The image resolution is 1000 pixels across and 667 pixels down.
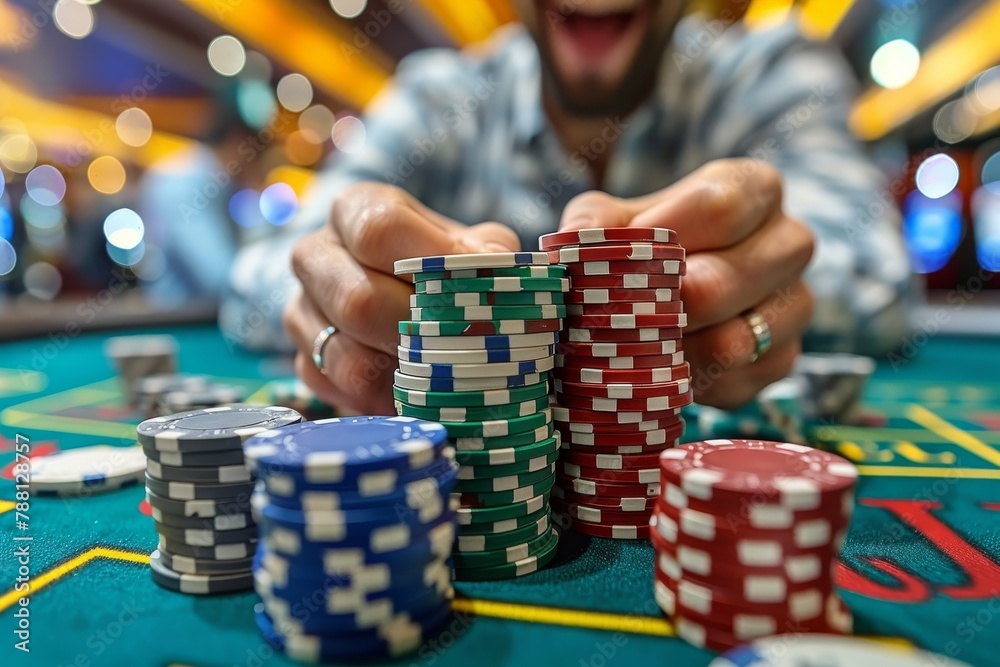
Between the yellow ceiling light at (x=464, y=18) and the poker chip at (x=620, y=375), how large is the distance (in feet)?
27.4

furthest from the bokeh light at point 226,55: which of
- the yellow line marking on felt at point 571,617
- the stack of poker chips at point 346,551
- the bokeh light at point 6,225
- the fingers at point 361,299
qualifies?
the yellow line marking on felt at point 571,617

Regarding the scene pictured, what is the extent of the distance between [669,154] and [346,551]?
3242 mm

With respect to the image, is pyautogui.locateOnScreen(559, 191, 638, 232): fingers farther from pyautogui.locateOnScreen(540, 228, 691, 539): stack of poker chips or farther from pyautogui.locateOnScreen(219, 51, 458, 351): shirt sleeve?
pyautogui.locateOnScreen(219, 51, 458, 351): shirt sleeve

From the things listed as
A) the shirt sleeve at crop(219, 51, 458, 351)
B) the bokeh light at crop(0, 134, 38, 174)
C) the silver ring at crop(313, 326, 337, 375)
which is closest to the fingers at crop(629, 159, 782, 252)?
the silver ring at crop(313, 326, 337, 375)

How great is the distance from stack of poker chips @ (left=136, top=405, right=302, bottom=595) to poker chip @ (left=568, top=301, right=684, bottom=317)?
77 centimetres

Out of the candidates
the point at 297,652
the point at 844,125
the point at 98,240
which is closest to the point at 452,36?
the point at 844,125

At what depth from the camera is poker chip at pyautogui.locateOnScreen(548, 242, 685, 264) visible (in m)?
1.44

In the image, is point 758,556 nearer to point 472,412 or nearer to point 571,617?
point 571,617

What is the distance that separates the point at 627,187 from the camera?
3.63 m

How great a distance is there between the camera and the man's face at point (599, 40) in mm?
2760

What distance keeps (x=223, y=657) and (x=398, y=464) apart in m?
0.41

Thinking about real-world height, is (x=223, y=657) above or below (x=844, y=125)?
below

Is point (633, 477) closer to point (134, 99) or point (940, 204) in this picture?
point (134, 99)

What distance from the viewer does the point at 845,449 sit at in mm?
2080
